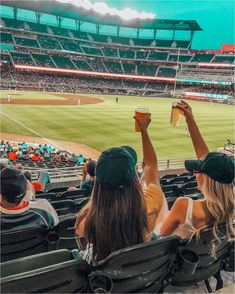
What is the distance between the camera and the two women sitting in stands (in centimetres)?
245

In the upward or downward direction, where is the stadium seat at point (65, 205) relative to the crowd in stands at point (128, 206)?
downward

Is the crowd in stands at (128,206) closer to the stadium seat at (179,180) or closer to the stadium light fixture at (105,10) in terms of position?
the stadium seat at (179,180)

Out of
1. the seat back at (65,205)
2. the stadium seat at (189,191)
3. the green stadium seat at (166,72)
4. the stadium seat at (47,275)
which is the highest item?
the green stadium seat at (166,72)

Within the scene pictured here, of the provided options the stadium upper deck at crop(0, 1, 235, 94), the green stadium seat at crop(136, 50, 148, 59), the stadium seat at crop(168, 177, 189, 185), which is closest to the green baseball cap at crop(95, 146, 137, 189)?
the stadium seat at crop(168, 177, 189, 185)

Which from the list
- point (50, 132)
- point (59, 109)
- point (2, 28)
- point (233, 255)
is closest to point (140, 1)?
point (2, 28)

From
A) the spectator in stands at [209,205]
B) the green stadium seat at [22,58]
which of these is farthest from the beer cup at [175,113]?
the green stadium seat at [22,58]

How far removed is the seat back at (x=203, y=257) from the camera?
2.83 metres

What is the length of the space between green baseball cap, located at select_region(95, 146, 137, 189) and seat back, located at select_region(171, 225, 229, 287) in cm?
A: 89

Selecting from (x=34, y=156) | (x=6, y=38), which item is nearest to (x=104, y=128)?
(x=34, y=156)

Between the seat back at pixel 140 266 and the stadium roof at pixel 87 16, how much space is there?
7230 centimetres

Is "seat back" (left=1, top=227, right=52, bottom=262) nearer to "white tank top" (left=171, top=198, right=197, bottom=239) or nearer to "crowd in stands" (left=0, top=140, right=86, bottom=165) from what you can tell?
"white tank top" (left=171, top=198, right=197, bottom=239)

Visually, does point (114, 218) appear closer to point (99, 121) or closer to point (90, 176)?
point (90, 176)

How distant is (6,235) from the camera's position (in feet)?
9.16

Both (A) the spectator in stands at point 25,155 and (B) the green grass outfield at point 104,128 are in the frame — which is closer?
(A) the spectator in stands at point 25,155
